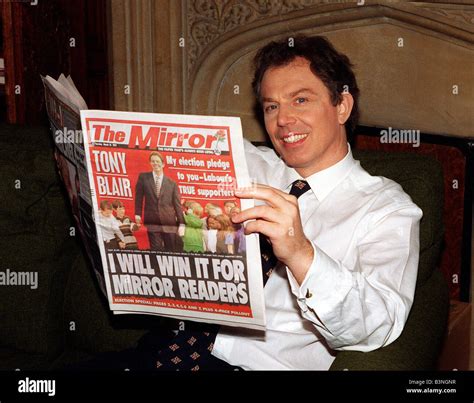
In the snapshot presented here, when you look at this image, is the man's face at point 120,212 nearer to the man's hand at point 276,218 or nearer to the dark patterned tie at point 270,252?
the man's hand at point 276,218

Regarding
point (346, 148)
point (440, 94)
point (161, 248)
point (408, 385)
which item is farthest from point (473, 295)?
point (161, 248)

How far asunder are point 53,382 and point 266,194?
0.50 metres

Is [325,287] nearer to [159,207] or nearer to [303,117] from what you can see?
[159,207]

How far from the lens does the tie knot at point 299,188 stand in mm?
1614

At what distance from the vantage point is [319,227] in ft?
5.13

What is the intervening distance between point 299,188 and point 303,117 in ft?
0.47

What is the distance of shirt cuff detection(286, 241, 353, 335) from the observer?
4.21ft

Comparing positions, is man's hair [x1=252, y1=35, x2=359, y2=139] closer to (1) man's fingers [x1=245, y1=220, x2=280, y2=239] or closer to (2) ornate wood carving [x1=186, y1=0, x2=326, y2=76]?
(1) man's fingers [x1=245, y1=220, x2=280, y2=239]

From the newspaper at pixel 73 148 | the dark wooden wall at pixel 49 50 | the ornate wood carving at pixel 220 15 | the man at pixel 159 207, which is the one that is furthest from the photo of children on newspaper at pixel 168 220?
the ornate wood carving at pixel 220 15

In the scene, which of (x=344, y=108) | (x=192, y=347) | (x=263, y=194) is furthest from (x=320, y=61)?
(x=192, y=347)

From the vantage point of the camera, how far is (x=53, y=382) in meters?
1.38

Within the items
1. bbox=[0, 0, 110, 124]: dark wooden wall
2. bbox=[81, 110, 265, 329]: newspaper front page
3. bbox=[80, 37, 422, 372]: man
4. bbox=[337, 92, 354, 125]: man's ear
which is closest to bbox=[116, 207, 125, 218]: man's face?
bbox=[81, 110, 265, 329]: newspaper front page

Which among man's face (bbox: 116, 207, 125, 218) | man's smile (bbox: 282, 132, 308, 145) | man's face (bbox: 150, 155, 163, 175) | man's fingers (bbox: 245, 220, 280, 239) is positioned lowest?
man's fingers (bbox: 245, 220, 280, 239)

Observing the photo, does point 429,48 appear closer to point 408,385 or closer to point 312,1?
point 312,1
